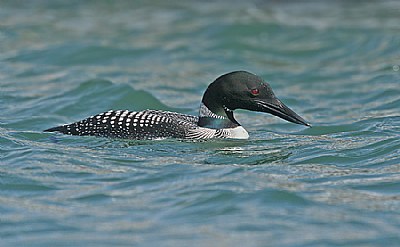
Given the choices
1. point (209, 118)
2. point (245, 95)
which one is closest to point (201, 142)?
point (209, 118)

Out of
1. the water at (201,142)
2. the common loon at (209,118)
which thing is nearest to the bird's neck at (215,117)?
the common loon at (209,118)

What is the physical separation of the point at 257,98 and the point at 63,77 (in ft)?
15.9

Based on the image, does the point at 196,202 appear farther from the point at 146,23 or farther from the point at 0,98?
the point at 146,23

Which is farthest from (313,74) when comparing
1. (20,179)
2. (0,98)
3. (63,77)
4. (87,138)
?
(20,179)

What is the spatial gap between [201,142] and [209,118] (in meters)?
0.30

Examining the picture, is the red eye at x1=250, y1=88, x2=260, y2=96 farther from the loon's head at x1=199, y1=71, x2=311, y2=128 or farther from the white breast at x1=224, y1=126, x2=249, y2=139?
the white breast at x1=224, y1=126, x2=249, y2=139

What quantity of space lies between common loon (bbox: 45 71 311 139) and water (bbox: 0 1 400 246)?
0.11m

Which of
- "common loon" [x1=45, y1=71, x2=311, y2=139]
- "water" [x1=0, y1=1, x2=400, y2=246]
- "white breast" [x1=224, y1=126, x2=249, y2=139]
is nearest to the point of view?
"water" [x1=0, y1=1, x2=400, y2=246]

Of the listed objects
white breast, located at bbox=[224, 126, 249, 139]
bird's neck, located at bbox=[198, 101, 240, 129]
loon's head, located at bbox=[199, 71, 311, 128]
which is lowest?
white breast, located at bbox=[224, 126, 249, 139]

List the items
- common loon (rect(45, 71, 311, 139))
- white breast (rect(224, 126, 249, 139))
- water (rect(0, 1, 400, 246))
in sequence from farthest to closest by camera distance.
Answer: white breast (rect(224, 126, 249, 139)) → common loon (rect(45, 71, 311, 139)) → water (rect(0, 1, 400, 246))

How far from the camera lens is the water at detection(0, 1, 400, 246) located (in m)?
6.65

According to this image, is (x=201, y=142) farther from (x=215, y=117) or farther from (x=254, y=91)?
(x=254, y=91)

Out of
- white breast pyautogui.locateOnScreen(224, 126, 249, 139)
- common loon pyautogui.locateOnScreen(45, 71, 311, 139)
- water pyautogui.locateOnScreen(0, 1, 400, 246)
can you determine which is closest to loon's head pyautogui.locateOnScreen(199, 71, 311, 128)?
common loon pyautogui.locateOnScreen(45, 71, 311, 139)

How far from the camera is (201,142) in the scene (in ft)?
29.0
